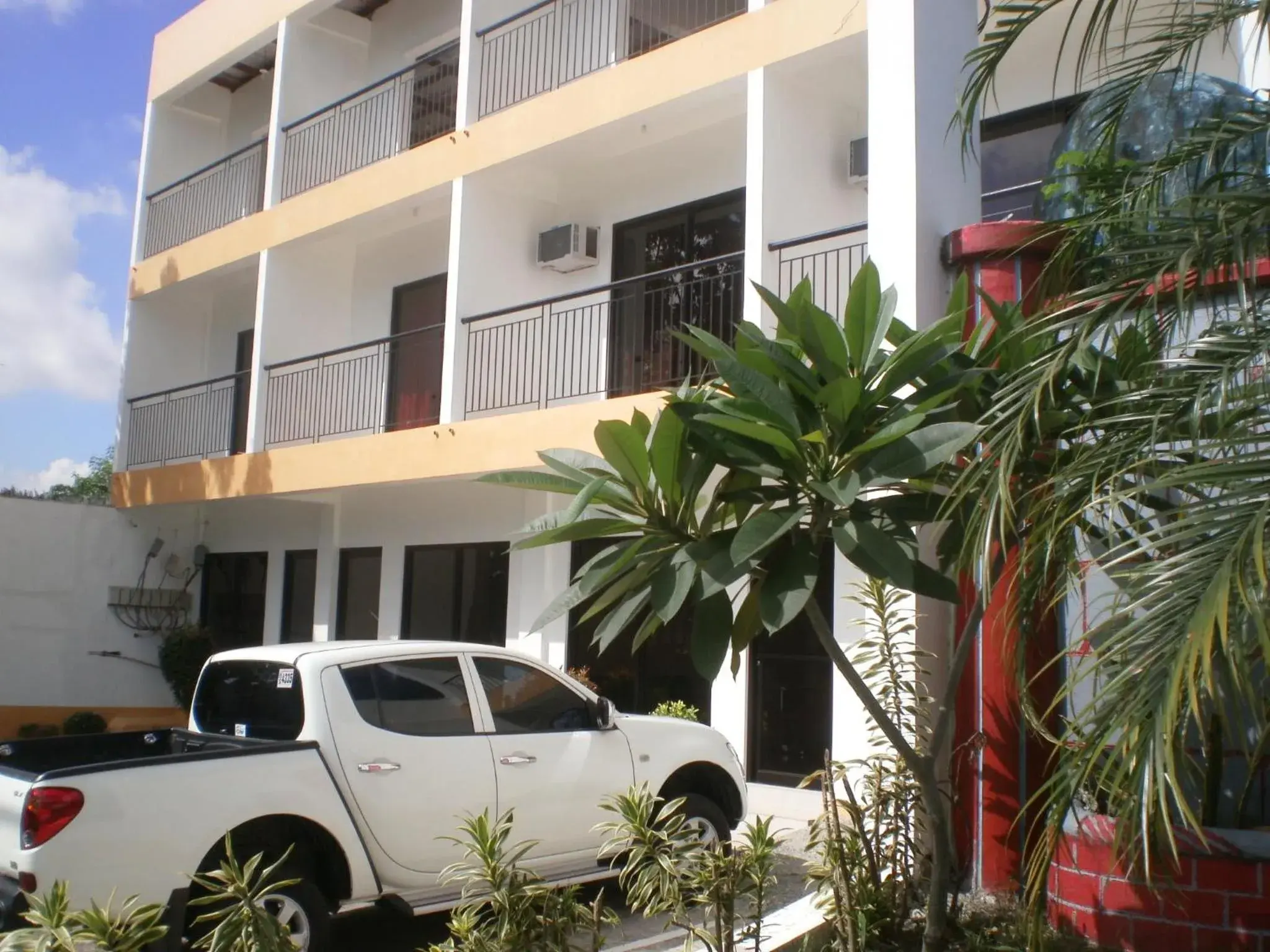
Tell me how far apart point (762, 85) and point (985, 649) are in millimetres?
5254

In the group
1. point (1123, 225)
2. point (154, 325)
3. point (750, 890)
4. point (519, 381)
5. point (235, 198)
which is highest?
point (235, 198)

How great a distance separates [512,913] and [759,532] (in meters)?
1.60

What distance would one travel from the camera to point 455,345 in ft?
39.2

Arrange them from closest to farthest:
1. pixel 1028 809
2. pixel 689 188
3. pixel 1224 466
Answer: pixel 1224 466, pixel 1028 809, pixel 689 188

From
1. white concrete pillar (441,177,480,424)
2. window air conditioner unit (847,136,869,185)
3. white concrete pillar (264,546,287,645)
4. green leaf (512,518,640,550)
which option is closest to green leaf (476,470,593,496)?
green leaf (512,518,640,550)

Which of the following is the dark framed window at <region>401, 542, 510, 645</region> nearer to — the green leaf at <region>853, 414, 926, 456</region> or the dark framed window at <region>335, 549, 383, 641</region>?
the dark framed window at <region>335, 549, 383, 641</region>

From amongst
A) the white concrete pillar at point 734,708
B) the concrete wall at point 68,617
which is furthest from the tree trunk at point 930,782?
the concrete wall at point 68,617

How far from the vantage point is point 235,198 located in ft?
54.9

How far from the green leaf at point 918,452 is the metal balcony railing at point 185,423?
12.2 m

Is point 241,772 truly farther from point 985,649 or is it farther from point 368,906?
point 985,649

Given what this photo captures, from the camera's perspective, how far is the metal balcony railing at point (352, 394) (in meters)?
14.2

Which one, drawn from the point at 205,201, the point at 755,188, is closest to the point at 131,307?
the point at 205,201

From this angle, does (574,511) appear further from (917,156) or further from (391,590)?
(391,590)

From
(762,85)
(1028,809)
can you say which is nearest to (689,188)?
(762,85)
